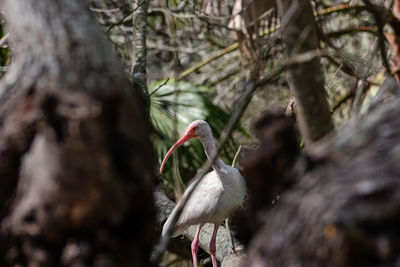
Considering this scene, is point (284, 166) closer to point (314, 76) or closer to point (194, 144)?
point (314, 76)

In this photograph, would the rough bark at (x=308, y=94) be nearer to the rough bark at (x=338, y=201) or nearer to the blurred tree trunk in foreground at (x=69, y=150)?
the rough bark at (x=338, y=201)

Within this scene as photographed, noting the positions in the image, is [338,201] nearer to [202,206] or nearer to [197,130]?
Answer: [202,206]

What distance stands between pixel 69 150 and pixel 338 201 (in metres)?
0.82

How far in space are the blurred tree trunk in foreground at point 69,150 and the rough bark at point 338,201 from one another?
1.34ft

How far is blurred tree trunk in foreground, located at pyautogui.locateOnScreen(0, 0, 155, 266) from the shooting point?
1.67 meters

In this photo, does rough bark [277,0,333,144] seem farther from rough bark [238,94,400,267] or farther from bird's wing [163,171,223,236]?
bird's wing [163,171,223,236]

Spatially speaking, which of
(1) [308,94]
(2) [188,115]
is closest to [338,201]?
(1) [308,94]

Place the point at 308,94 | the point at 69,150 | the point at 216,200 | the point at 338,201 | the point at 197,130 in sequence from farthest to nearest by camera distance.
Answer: the point at 197,130 < the point at 216,200 < the point at 308,94 < the point at 69,150 < the point at 338,201

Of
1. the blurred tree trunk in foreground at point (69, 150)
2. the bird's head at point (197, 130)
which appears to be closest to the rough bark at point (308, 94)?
the blurred tree trunk in foreground at point (69, 150)

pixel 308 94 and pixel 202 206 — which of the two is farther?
pixel 202 206

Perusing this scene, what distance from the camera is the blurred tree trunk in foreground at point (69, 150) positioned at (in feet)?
5.49

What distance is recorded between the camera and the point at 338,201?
4.98 ft

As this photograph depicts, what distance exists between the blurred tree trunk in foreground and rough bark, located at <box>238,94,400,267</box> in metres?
0.41

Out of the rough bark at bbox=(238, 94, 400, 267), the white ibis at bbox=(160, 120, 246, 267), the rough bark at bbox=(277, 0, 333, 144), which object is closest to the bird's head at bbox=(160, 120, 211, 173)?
the white ibis at bbox=(160, 120, 246, 267)
